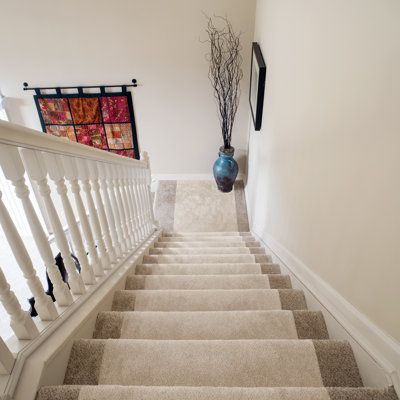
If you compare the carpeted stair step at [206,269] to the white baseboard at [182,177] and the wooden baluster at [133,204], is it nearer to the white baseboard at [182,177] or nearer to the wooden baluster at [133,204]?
the wooden baluster at [133,204]

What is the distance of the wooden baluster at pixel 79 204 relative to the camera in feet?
3.48

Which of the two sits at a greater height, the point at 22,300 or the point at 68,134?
the point at 68,134

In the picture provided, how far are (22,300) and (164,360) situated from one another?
2.84 metres

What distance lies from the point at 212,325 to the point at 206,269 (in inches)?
25.7

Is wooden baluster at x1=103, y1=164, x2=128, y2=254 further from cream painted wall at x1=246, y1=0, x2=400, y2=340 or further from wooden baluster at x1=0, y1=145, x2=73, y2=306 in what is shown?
cream painted wall at x1=246, y1=0, x2=400, y2=340

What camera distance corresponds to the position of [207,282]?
4.96 feet

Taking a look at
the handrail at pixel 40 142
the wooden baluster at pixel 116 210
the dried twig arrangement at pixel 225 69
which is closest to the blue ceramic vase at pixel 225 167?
the dried twig arrangement at pixel 225 69

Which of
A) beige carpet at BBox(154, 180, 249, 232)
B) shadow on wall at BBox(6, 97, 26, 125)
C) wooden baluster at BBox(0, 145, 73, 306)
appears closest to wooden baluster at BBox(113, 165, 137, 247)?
wooden baluster at BBox(0, 145, 73, 306)

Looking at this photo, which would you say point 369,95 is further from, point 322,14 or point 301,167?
point 301,167

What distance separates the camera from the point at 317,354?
89 centimetres

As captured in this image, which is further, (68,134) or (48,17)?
(68,134)

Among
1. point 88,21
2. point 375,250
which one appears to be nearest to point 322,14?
point 375,250

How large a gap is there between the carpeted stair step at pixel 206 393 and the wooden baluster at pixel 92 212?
0.69 metres

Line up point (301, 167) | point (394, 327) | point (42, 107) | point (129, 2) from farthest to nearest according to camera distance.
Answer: point (42, 107), point (129, 2), point (301, 167), point (394, 327)
